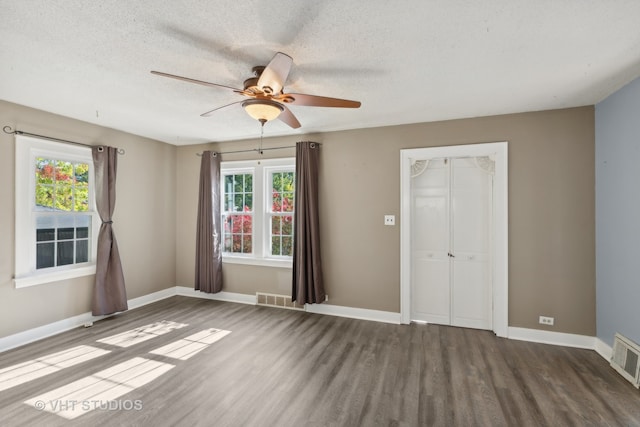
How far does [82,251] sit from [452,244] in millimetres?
4765

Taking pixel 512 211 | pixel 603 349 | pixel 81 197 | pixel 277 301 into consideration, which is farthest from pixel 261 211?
pixel 603 349

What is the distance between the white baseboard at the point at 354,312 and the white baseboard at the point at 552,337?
1311 millimetres

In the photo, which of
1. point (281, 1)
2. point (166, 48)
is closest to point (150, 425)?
point (166, 48)

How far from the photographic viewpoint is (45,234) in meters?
3.46

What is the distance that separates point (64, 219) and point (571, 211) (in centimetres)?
586

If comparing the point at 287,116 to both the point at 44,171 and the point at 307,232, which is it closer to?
the point at 307,232

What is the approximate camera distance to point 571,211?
3209mm

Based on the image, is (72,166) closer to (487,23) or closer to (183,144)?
(183,144)

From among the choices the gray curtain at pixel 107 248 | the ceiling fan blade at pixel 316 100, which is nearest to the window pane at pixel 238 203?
the gray curtain at pixel 107 248

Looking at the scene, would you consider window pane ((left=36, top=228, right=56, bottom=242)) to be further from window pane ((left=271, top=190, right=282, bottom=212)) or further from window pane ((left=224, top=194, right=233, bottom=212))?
window pane ((left=271, top=190, right=282, bottom=212))

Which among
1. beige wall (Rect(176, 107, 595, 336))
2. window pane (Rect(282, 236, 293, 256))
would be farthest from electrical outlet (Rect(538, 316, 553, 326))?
window pane (Rect(282, 236, 293, 256))

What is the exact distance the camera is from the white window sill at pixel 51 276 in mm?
3201

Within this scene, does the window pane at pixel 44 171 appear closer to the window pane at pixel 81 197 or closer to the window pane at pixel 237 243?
the window pane at pixel 81 197

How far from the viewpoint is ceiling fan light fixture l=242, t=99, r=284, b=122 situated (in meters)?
2.19
